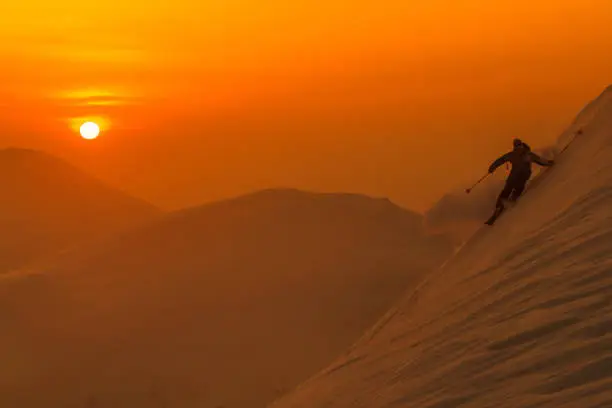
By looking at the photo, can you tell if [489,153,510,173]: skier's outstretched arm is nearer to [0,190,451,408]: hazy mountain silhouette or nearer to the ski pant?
the ski pant

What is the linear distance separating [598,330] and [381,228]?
51887 mm

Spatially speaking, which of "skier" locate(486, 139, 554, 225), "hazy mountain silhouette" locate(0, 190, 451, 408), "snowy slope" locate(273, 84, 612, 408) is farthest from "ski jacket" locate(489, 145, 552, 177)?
"hazy mountain silhouette" locate(0, 190, 451, 408)

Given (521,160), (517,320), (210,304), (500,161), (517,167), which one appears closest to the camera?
(517,320)

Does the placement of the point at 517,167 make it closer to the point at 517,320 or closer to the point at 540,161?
the point at 540,161

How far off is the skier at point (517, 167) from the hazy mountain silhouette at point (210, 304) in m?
23.9

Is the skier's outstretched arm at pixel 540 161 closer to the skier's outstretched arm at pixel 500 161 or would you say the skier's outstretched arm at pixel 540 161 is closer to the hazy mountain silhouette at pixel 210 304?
the skier's outstretched arm at pixel 500 161

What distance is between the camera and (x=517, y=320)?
819 centimetres

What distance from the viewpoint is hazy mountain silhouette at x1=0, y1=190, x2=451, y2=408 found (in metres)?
39.5

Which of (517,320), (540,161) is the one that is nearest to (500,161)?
(540,161)

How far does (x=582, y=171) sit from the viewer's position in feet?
37.7

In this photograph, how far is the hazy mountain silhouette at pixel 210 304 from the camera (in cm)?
3950

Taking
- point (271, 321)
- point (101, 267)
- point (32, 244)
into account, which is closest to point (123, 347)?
point (271, 321)

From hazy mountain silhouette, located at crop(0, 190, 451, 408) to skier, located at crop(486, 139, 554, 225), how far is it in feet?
78.3

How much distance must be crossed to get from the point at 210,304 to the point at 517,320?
39327mm
